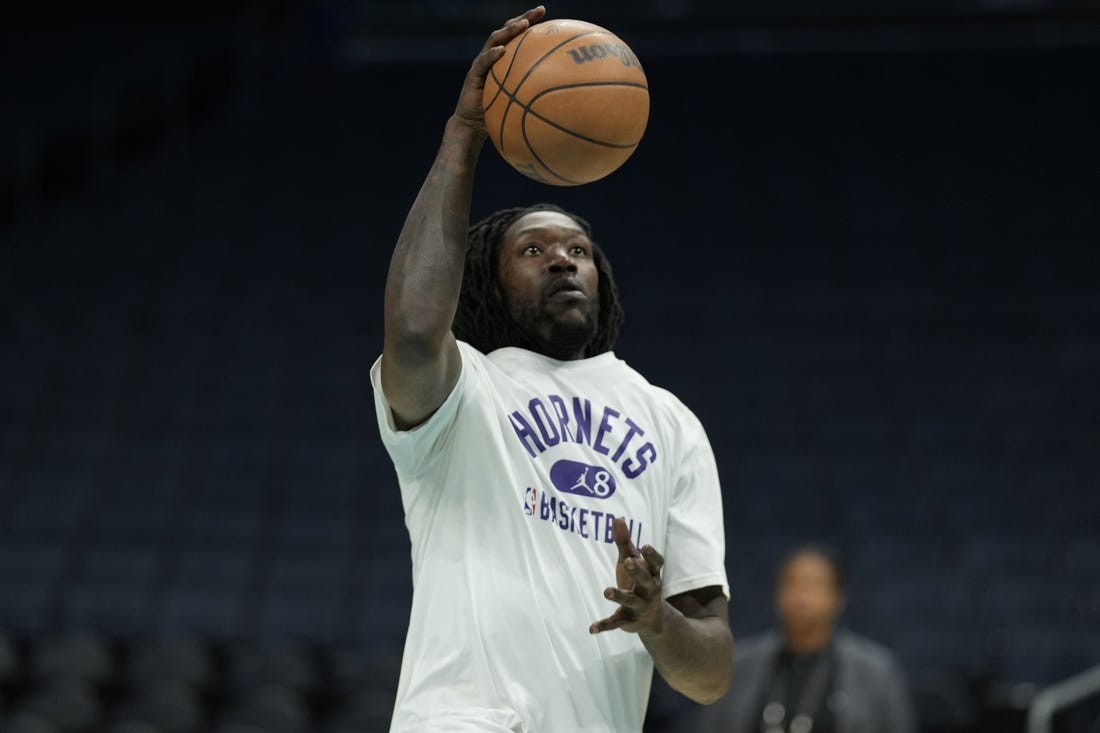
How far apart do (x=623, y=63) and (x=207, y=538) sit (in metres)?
7.46

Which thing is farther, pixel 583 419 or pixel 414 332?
pixel 583 419

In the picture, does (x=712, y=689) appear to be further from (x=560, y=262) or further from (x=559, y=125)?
(x=559, y=125)

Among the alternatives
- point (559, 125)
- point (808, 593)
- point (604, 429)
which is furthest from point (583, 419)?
point (808, 593)

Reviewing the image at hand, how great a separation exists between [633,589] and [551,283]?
0.74 m

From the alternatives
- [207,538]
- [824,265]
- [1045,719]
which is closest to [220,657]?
[207,538]

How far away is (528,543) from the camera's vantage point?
2801 millimetres

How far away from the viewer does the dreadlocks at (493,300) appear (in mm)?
3152

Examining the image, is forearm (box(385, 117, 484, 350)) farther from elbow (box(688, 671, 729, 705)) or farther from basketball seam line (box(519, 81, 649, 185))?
elbow (box(688, 671, 729, 705))

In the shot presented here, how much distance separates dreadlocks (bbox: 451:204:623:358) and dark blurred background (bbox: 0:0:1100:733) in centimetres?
430

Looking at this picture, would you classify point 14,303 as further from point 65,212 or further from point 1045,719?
point 1045,719

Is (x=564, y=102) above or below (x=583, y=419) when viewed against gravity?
above

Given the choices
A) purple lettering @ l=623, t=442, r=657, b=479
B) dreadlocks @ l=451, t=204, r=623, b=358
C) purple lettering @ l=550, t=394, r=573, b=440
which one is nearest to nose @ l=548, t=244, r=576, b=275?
dreadlocks @ l=451, t=204, r=623, b=358

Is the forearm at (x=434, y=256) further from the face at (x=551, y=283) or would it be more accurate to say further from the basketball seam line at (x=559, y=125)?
the face at (x=551, y=283)

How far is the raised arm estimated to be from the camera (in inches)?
104
